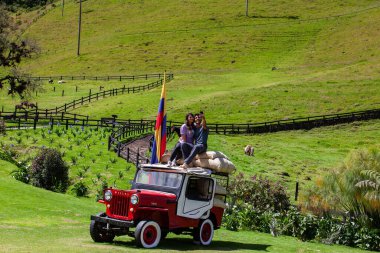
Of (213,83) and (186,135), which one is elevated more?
(213,83)

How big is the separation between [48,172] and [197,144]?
18.3 m

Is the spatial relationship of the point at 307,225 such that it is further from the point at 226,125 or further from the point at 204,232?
the point at 226,125

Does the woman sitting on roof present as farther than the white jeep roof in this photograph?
Yes

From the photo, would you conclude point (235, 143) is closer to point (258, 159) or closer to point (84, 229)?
point (258, 159)

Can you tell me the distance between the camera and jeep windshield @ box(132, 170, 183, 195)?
20047 millimetres

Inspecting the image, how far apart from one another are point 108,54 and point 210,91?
40745 millimetres

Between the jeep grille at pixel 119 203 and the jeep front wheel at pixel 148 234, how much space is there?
28.1 inches

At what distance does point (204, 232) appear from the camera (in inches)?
833

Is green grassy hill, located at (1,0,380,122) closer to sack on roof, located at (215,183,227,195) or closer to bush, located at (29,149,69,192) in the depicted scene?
bush, located at (29,149,69,192)

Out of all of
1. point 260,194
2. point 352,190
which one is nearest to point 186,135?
point 352,190

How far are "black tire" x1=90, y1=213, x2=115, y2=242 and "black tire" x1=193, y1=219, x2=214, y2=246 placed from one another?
258 centimetres

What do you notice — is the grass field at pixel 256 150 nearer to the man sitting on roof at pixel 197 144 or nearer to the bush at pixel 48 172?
the bush at pixel 48 172

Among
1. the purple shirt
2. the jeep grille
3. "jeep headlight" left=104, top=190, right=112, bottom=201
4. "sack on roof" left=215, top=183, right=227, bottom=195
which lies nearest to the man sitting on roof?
the purple shirt

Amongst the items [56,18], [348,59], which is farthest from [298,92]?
[56,18]
